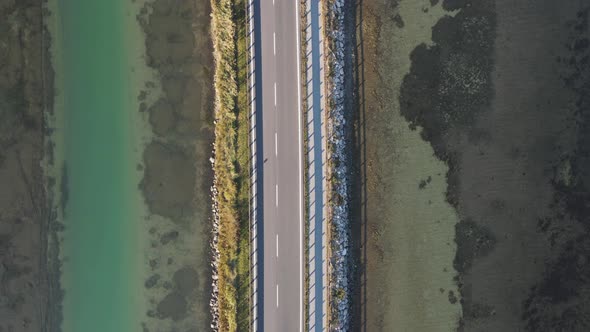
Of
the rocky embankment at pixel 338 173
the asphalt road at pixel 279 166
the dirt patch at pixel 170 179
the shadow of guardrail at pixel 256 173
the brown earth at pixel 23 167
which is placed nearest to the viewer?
the asphalt road at pixel 279 166

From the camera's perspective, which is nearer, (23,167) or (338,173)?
(338,173)

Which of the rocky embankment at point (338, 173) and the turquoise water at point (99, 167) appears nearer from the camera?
the rocky embankment at point (338, 173)

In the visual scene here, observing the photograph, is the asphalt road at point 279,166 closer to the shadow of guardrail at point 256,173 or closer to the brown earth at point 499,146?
the shadow of guardrail at point 256,173

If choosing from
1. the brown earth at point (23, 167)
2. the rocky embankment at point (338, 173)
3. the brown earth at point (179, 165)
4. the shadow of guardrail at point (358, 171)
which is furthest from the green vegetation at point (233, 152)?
the brown earth at point (23, 167)

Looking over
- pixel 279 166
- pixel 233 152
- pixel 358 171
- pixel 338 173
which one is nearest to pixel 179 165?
pixel 233 152

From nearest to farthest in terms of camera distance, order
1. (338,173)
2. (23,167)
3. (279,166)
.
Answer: (279,166), (338,173), (23,167)

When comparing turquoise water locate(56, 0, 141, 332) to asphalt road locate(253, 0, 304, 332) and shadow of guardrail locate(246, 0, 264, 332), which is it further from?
asphalt road locate(253, 0, 304, 332)

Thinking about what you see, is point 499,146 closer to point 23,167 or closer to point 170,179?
point 170,179
